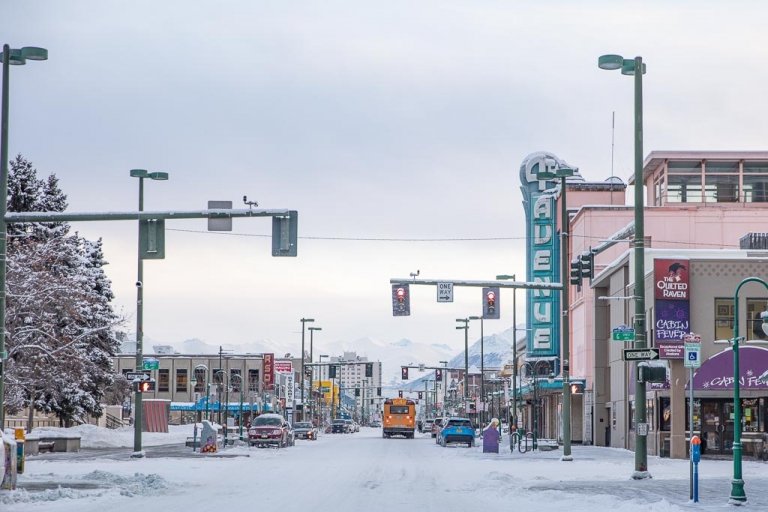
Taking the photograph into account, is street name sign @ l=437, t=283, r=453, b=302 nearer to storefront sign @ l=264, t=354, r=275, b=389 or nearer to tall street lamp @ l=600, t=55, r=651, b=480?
tall street lamp @ l=600, t=55, r=651, b=480

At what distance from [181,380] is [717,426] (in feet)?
378

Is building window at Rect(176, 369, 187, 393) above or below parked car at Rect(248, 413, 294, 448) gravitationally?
above

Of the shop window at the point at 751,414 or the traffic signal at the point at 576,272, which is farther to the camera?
the shop window at the point at 751,414

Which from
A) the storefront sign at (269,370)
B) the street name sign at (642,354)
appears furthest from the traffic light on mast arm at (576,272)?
the storefront sign at (269,370)

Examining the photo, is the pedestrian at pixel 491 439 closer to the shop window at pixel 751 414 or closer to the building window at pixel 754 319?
the shop window at pixel 751 414

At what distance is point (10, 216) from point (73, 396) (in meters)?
41.3

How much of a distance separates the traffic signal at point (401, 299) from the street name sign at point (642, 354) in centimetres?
1496

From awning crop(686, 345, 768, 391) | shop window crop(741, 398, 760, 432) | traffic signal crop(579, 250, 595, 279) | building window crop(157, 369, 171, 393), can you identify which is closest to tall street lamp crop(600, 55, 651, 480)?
traffic signal crop(579, 250, 595, 279)

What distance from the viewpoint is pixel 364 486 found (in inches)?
1142

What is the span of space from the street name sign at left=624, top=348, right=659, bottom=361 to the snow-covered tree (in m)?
19.9

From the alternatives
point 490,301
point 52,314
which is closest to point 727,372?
point 490,301

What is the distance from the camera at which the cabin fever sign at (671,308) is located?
47.7 metres

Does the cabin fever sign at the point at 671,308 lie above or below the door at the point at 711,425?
above

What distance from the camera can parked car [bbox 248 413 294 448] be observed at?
6169 centimetres
